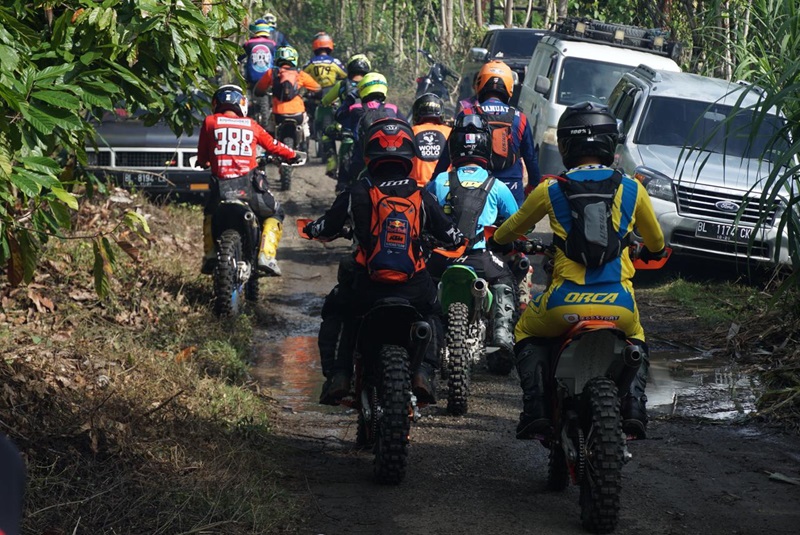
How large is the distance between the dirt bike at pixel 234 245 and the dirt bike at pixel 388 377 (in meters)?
3.21

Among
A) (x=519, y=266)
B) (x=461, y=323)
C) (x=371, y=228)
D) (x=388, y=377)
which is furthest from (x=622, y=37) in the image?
(x=388, y=377)

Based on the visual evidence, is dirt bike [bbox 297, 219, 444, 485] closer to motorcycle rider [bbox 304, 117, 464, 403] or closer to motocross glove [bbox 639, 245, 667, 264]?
motorcycle rider [bbox 304, 117, 464, 403]

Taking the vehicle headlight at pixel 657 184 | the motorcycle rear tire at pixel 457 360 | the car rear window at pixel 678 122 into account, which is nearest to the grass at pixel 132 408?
the motorcycle rear tire at pixel 457 360

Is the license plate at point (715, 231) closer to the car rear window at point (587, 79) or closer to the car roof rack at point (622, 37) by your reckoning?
the car rear window at point (587, 79)

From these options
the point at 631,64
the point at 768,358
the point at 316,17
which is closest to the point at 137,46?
the point at 768,358

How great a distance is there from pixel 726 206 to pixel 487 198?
479 centimetres

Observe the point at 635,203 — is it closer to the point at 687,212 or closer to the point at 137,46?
the point at 137,46

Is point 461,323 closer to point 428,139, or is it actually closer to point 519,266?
point 519,266

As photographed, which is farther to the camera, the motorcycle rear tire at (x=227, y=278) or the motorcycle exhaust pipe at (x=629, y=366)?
the motorcycle rear tire at (x=227, y=278)

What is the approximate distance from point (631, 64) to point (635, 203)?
1183 centimetres

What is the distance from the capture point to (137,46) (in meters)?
6.08

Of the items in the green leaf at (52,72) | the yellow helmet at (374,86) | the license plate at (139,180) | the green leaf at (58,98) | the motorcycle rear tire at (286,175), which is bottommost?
the motorcycle rear tire at (286,175)

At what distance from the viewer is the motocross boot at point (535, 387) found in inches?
246

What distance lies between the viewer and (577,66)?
1739 cm
